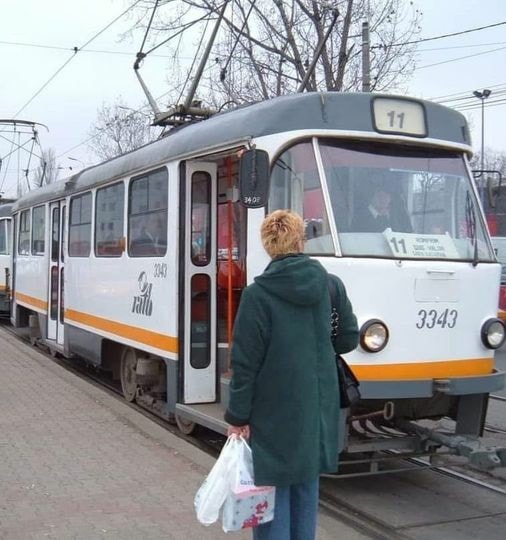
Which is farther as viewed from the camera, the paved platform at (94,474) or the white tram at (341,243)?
the white tram at (341,243)

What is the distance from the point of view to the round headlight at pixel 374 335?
5.21 meters

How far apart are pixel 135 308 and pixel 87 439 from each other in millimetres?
1641

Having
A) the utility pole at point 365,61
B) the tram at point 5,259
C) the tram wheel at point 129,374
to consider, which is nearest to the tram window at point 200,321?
the tram wheel at point 129,374

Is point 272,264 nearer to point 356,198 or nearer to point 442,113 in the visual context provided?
point 356,198

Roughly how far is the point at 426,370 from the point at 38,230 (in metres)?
9.51

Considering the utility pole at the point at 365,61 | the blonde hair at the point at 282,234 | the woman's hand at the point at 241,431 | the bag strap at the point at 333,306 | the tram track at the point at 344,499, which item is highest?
the utility pole at the point at 365,61

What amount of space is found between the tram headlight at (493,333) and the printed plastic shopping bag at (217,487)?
3049 millimetres

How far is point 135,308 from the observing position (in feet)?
25.8

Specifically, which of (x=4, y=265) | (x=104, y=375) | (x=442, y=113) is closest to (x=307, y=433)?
(x=442, y=113)

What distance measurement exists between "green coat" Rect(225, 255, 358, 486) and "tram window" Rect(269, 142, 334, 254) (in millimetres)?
2251

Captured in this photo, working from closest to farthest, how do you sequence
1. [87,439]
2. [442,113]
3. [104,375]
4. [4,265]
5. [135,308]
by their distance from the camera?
[442,113]
[87,439]
[135,308]
[104,375]
[4,265]

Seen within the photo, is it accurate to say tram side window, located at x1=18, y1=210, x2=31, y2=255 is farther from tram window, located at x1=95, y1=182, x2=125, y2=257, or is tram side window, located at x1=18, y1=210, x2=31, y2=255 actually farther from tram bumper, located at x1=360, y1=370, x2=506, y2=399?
tram bumper, located at x1=360, y1=370, x2=506, y2=399

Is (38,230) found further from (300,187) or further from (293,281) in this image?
(293,281)

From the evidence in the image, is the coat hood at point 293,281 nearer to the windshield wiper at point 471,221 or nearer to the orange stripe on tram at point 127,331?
the windshield wiper at point 471,221
